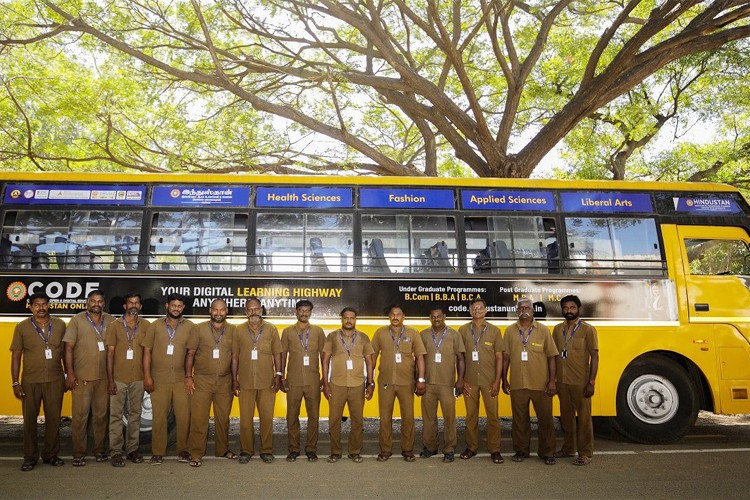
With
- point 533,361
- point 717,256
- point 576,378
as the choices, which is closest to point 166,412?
point 533,361

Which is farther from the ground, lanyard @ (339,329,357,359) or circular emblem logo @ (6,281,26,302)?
circular emblem logo @ (6,281,26,302)

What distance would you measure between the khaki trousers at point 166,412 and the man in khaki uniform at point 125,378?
20 centimetres

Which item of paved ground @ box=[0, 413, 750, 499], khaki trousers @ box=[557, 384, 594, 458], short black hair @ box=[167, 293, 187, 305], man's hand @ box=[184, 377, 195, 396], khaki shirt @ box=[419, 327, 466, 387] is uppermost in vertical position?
short black hair @ box=[167, 293, 187, 305]

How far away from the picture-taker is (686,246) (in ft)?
25.2

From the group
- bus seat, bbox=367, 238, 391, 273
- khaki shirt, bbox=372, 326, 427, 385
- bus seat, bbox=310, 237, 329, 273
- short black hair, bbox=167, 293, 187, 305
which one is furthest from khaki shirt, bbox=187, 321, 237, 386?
bus seat, bbox=367, 238, 391, 273

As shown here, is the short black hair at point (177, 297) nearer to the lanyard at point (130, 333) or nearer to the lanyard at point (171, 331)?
the lanyard at point (171, 331)

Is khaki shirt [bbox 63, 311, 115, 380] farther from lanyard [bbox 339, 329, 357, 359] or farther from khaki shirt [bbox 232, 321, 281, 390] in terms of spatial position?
lanyard [bbox 339, 329, 357, 359]

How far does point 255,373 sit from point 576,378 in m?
3.59

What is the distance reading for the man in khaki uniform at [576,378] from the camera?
6301mm

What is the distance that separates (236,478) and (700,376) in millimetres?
5877

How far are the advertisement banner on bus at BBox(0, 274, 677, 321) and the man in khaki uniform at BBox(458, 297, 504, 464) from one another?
67 cm

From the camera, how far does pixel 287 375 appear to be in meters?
6.52

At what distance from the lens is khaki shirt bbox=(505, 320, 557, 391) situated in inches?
253

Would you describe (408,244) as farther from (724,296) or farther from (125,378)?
(724,296)
